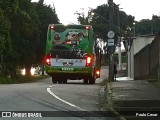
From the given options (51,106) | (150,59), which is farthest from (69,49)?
(51,106)

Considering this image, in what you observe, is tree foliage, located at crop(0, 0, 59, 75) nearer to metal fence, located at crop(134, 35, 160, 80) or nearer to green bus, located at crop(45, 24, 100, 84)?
metal fence, located at crop(134, 35, 160, 80)

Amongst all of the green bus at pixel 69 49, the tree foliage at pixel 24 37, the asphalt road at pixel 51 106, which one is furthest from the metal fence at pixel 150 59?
the tree foliage at pixel 24 37

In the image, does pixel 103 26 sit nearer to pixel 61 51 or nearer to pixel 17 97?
pixel 61 51

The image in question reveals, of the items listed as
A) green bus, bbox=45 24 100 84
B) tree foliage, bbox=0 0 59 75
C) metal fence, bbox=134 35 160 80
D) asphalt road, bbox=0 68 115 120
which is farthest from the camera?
tree foliage, bbox=0 0 59 75

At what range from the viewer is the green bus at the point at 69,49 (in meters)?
31.0

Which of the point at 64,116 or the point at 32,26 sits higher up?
the point at 32,26

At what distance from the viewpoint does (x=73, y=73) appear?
3167 centimetres

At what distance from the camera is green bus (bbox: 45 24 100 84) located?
102 feet

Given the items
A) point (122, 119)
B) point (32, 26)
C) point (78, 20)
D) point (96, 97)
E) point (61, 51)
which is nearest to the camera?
point (122, 119)

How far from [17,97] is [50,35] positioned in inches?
549

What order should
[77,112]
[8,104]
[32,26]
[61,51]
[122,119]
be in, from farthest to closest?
1. [32,26]
2. [61,51]
3. [8,104]
4. [77,112]
5. [122,119]

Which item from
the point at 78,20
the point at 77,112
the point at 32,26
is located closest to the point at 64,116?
the point at 77,112

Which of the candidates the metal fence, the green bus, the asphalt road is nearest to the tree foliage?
the metal fence

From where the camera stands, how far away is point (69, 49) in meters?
31.1
